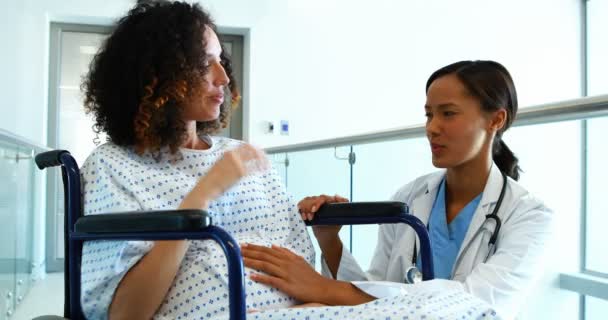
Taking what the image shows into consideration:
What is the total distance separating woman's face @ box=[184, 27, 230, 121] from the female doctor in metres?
0.31

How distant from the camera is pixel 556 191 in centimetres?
356

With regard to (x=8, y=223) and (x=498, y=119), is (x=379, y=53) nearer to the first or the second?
(x=8, y=223)

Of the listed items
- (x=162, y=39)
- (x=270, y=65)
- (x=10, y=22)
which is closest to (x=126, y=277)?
(x=162, y=39)

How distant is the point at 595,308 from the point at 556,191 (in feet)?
3.92

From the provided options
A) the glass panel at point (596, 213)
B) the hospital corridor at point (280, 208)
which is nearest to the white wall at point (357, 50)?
the hospital corridor at point (280, 208)

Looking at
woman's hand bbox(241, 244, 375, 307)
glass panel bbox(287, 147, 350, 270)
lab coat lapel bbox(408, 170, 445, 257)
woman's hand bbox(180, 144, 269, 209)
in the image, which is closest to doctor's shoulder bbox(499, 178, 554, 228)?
lab coat lapel bbox(408, 170, 445, 257)

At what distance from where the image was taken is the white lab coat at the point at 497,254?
1.30 m

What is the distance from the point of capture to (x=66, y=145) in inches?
180

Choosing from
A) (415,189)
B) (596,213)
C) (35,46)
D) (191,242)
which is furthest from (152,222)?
Result: (35,46)

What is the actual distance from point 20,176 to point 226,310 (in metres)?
2.16

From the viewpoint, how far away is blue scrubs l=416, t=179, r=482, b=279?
1510 mm

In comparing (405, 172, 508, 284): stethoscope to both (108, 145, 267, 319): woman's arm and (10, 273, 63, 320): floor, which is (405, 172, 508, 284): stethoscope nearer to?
(108, 145, 267, 319): woman's arm

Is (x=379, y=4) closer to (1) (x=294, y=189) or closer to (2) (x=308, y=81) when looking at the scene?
(2) (x=308, y=81)

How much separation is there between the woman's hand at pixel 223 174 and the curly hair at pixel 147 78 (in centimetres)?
21
